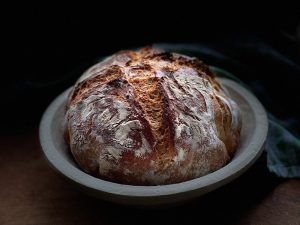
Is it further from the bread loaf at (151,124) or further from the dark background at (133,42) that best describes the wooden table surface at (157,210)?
the dark background at (133,42)

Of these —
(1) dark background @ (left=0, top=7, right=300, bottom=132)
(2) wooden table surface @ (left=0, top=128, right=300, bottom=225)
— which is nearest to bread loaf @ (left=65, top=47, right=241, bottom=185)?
(2) wooden table surface @ (left=0, top=128, right=300, bottom=225)

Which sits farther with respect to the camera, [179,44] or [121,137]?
[179,44]

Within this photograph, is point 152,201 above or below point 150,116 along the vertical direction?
below

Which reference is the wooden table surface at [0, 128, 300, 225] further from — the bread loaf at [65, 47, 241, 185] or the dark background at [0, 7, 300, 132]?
the dark background at [0, 7, 300, 132]

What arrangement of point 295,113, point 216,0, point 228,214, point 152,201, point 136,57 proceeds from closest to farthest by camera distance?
point 152,201, point 228,214, point 136,57, point 295,113, point 216,0

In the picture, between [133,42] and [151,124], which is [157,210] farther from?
[133,42]

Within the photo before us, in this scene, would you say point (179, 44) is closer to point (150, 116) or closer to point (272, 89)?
point (272, 89)

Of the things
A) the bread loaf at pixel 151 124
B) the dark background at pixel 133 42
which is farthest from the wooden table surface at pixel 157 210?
the dark background at pixel 133 42

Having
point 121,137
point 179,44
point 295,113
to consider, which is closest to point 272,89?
point 295,113

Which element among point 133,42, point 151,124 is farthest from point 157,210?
point 133,42
